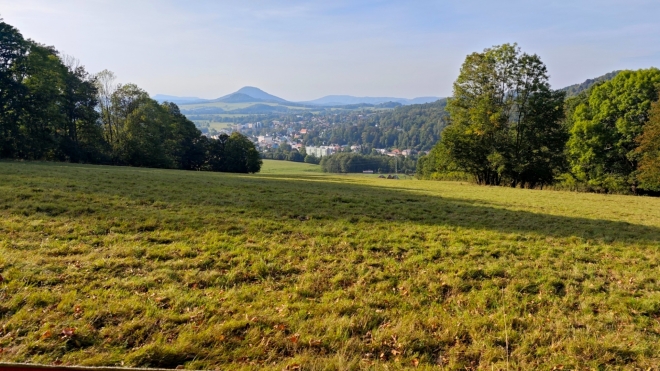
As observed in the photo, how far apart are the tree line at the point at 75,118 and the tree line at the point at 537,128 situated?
128 ft

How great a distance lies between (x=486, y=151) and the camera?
111ft

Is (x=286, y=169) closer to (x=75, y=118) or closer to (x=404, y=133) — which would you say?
(x=75, y=118)

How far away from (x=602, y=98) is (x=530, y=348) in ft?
136

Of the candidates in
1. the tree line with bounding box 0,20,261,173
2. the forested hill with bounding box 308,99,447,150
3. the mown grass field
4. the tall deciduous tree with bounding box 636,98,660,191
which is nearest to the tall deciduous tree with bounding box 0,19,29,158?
the tree line with bounding box 0,20,261,173

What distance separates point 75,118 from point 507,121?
48020 millimetres

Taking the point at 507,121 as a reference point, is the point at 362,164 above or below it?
below

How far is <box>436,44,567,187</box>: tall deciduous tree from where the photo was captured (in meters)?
31.6

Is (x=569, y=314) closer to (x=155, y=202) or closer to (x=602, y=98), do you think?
(x=155, y=202)

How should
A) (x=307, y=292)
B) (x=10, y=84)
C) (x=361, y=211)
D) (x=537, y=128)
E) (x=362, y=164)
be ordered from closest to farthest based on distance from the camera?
(x=307, y=292), (x=361, y=211), (x=10, y=84), (x=537, y=128), (x=362, y=164)

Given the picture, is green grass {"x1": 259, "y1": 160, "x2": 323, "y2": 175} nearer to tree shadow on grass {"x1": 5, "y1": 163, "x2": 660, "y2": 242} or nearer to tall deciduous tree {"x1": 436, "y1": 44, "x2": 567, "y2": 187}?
tall deciduous tree {"x1": 436, "y1": 44, "x2": 567, "y2": 187}

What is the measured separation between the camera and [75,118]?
38375 mm

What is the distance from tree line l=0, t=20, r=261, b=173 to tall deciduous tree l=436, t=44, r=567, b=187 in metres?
39.1

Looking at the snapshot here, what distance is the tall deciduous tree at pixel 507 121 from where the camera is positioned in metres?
31.6

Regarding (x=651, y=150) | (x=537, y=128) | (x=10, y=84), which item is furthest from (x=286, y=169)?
(x=651, y=150)
